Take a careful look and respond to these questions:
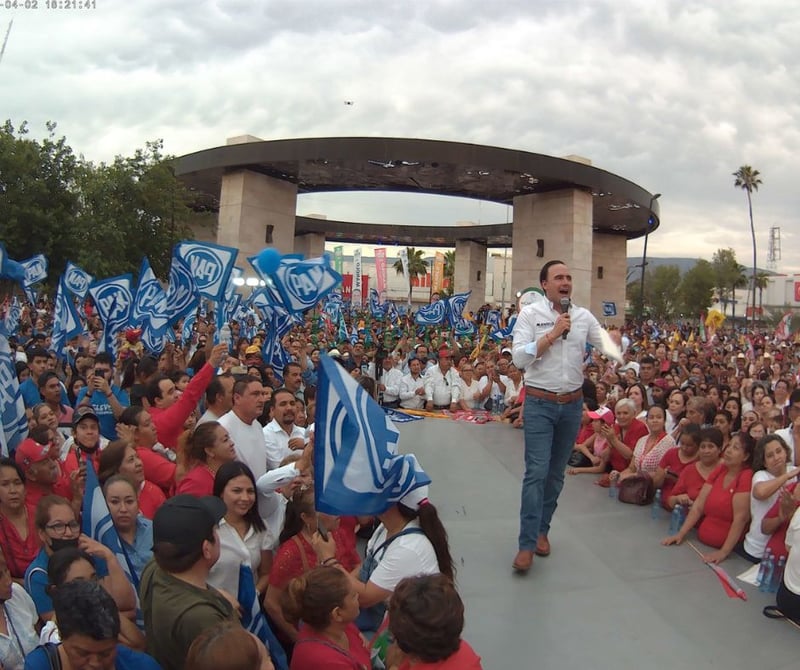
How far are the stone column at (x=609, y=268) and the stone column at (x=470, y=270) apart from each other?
26.8ft

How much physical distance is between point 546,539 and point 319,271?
540 centimetres

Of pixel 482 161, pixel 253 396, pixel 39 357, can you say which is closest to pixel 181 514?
pixel 253 396

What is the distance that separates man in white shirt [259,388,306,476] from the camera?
491 cm

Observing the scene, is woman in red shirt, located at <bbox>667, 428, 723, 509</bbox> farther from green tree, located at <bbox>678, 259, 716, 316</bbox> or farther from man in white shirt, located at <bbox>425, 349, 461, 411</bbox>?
green tree, located at <bbox>678, 259, 716, 316</bbox>

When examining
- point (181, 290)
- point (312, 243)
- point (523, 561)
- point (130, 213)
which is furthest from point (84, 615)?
point (312, 243)

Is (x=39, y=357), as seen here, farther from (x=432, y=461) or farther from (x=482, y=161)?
(x=482, y=161)

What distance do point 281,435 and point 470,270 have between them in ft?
134

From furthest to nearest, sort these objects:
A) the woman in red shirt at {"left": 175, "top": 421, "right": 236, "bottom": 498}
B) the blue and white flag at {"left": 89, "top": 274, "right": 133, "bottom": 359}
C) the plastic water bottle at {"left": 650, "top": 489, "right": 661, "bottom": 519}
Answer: the blue and white flag at {"left": 89, "top": 274, "right": 133, "bottom": 359} → the plastic water bottle at {"left": 650, "top": 489, "right": 661, "bottom": 519} → the woman in red shirt at {"left": 175, "top": 421, "right": 236, "bottom": 498}

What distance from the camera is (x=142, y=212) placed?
85.8ft

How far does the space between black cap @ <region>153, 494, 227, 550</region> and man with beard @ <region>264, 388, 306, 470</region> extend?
8.46ft

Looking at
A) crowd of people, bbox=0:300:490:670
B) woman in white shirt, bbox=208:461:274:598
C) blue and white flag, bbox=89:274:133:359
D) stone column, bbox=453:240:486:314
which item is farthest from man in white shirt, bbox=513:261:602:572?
stone column, bbox=453:240:486:314

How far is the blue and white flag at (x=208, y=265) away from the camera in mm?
8875

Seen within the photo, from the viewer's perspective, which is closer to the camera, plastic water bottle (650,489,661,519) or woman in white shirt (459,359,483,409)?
plastic water bottle (650,489,661,519)

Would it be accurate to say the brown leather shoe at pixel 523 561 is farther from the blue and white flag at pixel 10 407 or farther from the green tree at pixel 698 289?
the green tree at pixel 698 289
